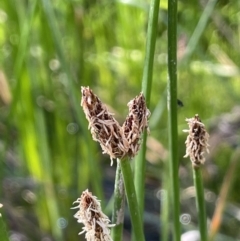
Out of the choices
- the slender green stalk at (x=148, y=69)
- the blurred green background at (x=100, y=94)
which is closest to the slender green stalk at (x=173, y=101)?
the slender green stalk at (x=148, y=69)

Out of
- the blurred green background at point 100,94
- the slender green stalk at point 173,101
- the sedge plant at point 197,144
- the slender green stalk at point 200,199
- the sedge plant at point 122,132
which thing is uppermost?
the blurred green background at point 100,94

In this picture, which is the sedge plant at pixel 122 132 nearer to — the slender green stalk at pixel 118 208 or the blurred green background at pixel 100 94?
the slender green stalk at pixel 118 208

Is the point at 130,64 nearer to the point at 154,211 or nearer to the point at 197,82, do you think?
the point at 197,82

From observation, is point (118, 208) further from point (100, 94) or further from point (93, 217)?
point (100, 94)

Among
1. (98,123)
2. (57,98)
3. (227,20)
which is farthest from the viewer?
(57,98)

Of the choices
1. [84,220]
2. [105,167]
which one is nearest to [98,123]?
[84,220]

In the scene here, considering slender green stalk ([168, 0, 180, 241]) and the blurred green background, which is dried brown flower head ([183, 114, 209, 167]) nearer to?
slender green stalk ([168, 0, 180, 241])

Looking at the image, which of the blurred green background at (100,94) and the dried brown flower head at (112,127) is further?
the blurred green background at (100,94)
